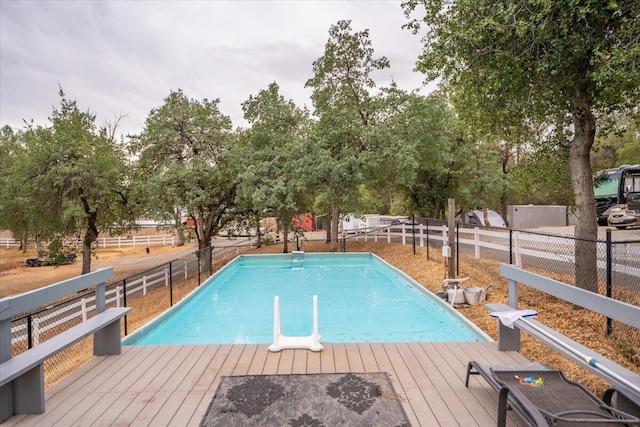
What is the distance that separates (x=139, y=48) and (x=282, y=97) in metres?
6.32

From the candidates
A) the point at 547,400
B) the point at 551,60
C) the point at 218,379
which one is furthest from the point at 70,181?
the point at 547,400

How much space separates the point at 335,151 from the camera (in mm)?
16078

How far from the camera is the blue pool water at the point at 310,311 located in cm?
643

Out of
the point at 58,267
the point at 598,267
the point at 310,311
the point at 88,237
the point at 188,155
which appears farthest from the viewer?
the point at 58,267

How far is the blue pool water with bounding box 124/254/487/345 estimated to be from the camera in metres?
6.43

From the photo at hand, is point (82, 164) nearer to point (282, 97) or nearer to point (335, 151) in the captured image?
point (282, 97)

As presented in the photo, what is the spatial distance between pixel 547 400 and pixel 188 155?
15.7m

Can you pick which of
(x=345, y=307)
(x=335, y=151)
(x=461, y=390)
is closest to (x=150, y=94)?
(x=335, y=151)

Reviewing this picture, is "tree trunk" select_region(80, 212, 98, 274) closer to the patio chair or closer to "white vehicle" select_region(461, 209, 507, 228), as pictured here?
the patio chair

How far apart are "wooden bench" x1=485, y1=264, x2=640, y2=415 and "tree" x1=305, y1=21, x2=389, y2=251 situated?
11067 mm

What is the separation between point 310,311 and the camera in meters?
8.37

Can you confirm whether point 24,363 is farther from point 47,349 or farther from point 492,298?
point 492,298

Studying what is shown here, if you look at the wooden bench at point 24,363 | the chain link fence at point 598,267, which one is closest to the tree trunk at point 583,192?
the chain link fence at point 598,267

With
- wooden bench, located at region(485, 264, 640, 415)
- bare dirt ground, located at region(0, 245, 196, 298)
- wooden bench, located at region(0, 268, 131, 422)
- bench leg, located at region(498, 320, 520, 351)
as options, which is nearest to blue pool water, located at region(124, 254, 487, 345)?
bench leg, located at region(498, 320, 520, 351)
